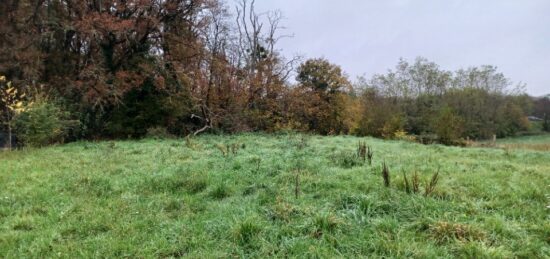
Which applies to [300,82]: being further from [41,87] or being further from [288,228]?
[288,228]

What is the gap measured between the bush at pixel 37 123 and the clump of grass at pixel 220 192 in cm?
969

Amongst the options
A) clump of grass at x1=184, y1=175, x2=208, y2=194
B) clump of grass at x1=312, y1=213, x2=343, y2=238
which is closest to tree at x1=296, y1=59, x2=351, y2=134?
clump of grass at x1=184, y1=175, x2=208, y2=194

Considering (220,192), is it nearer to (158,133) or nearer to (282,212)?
(282,212)

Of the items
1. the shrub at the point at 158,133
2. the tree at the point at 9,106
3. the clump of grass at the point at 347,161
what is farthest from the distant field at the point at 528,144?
the tree at the point at 9,106

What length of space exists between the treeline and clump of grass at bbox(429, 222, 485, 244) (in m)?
12.3

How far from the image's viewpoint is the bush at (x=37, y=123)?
1207cm

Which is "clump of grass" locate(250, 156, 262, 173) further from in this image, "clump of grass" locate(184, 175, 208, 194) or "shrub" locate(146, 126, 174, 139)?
"shrub" locate(146, 126, 174, 139)

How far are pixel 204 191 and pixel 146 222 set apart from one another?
1318 millimetres

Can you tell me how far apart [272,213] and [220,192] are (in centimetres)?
137

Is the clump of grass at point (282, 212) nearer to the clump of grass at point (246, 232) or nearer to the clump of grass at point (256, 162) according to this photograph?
the clump of grass at point (246, 232)

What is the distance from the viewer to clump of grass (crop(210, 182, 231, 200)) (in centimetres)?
519

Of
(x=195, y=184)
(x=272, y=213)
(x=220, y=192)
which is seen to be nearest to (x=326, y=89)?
(x=195, y=184)

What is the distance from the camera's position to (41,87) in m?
14.2

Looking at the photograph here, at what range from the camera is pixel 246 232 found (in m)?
3.55
